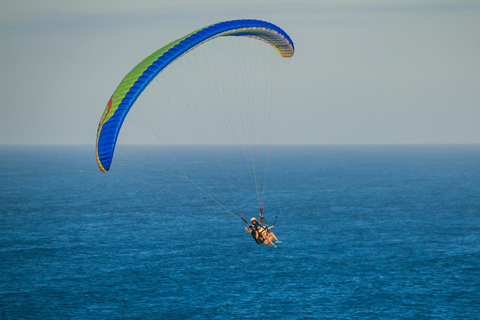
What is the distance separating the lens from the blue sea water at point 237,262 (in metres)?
44.8

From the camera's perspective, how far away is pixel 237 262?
57156mm

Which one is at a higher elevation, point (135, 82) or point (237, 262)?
point (135, 82)

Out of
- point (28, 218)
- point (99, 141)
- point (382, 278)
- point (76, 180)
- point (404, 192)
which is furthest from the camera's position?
point (76, 180)

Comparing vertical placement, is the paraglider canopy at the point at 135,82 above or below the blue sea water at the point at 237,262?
above

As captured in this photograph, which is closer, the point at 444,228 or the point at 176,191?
the point at 444,228

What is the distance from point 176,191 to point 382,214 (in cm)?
5806

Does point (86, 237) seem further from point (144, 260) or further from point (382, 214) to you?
point (382, 214)

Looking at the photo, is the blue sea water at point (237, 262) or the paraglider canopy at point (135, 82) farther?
the blue sea water at point (237, 262)

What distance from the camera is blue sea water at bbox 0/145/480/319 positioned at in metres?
44.8

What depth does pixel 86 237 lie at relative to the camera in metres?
69.7

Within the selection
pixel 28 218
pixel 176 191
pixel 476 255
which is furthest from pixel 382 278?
pixel 176 191

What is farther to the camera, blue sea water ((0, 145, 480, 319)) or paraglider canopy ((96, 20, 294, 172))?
blue sea water ((0, 145, 480, 319))

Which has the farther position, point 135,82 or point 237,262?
point 237,262

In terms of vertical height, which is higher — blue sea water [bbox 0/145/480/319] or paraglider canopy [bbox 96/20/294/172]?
paraglider canopy [bbox 96/20/294/172]
